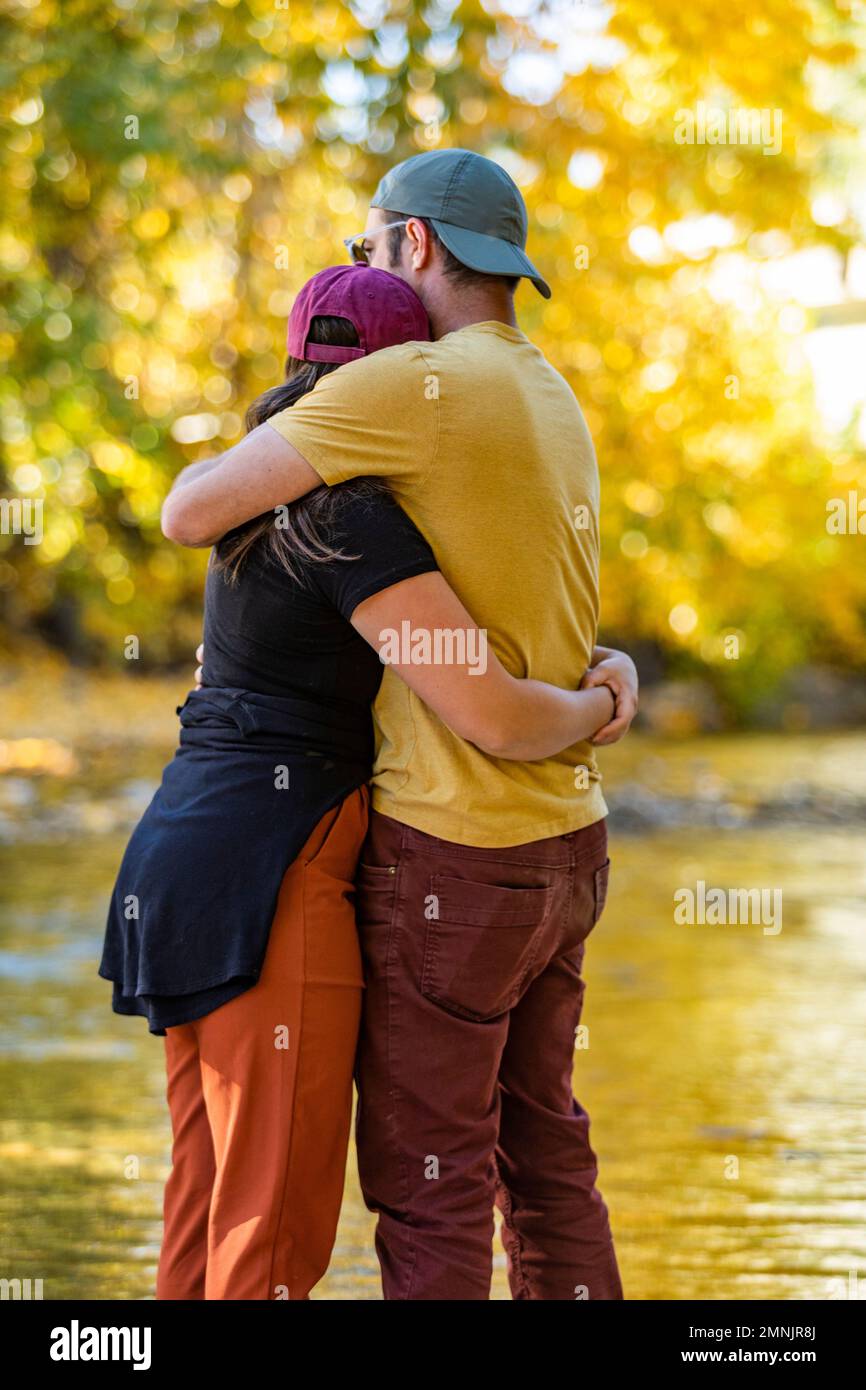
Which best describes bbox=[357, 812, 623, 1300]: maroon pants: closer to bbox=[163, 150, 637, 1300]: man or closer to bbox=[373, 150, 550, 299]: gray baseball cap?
bbox=[163, 150, 637, 1300]: man

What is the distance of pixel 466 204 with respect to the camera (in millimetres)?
2119

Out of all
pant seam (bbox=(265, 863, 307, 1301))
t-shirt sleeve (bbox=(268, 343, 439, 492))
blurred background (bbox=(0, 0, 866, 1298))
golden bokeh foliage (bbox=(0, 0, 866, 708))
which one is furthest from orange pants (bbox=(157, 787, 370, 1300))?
golden bokeh foliage (bbox=(0, 0, 866, 708))

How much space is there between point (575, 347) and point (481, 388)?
24.8ft

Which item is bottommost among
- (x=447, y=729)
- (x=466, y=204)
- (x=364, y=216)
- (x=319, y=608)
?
(x=447, y=729)

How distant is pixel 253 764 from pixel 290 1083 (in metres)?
0.41

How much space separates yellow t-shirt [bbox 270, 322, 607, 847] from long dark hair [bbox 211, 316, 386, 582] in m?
0.04

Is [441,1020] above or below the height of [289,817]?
below

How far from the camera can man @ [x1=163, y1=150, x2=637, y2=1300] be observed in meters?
2.01

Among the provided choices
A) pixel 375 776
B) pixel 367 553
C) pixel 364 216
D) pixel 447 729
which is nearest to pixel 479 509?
pixel 367 553

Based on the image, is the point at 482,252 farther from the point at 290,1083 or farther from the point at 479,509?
the point at 290,1083

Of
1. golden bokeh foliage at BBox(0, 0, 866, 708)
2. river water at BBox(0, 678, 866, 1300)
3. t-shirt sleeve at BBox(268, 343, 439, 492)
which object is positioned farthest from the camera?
golden bokeh foliage at BBox(0, 0, 866, 708)

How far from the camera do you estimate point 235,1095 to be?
203cm

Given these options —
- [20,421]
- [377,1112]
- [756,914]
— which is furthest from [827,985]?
[377,1112]
